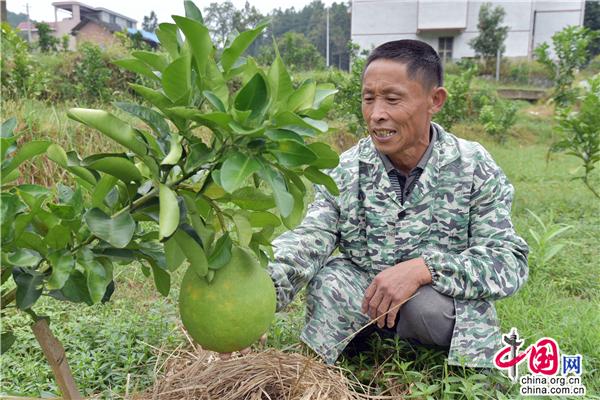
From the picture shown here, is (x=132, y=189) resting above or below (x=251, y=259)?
above

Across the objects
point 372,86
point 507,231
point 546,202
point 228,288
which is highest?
point 372,86

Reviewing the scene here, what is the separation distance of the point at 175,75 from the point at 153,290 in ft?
6.40

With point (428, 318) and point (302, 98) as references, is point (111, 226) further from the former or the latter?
point (428, 318)

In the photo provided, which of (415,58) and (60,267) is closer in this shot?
(60,267)

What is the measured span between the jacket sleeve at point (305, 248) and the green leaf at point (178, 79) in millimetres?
901

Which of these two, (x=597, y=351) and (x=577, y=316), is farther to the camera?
(x=577, y=316)

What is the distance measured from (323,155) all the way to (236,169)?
18cm

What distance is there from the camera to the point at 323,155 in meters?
1.02

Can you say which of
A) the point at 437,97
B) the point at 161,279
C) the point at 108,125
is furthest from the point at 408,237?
the point at 108,125

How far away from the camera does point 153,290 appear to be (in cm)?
272

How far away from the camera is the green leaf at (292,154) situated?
3.07ft

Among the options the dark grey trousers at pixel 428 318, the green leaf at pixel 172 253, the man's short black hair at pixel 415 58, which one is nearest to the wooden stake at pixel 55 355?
A: the green leaf at pixel 172 253

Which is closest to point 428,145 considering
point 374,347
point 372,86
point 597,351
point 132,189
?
point 372,86

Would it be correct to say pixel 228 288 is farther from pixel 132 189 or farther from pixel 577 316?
pixel 577 316
